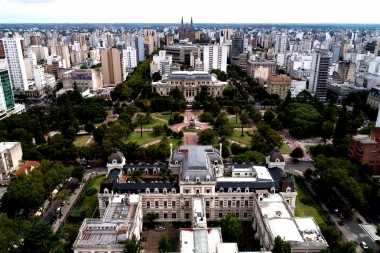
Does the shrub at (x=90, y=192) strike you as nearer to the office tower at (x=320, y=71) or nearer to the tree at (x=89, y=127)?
the tree at (x=89, y=127)

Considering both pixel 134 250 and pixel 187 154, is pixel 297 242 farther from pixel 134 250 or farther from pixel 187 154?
pixel 187 154

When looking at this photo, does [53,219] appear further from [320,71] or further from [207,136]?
[320,71]

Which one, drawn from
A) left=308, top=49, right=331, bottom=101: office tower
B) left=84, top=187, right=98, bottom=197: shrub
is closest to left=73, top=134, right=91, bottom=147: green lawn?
left=84, top=187, right=98, bottom=197: shrub

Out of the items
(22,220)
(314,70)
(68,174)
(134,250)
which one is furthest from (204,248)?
(314,70)

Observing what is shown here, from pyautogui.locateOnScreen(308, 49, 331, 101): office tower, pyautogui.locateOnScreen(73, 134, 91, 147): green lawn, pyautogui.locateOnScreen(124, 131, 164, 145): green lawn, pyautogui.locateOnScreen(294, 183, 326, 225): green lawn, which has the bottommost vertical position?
pyautogui.locateOnScreen(73, 134, 91, 147): green lawn

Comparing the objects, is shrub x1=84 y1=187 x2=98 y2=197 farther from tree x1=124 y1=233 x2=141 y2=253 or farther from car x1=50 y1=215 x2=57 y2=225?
tree x1=124 y1=233 x2=141 y2=253

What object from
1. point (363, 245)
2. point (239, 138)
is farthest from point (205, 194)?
point (239, 138)

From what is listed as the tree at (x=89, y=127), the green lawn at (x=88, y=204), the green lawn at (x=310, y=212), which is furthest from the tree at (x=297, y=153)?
the tree at (x=89, y=127)
